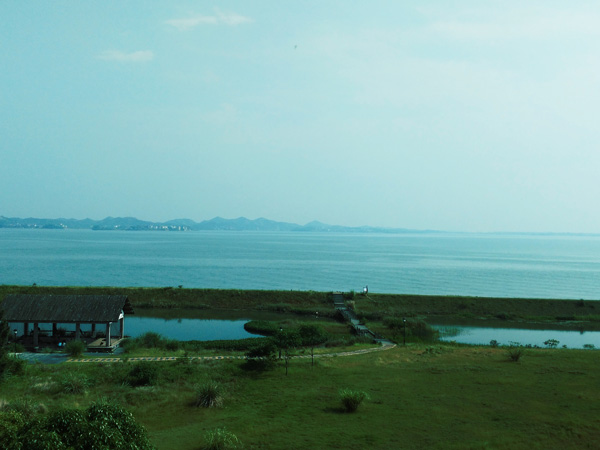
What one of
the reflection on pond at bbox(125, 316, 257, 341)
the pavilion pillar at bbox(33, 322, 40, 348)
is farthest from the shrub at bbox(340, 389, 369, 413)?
the pavilion pillar at bbox(33, 322, 40, 348)

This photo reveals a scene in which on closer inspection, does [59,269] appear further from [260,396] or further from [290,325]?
[260,396]

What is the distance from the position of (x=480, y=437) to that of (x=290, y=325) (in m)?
30.2

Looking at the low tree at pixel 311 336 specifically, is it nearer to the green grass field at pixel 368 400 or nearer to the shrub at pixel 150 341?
the green grass field at pixel 368 400

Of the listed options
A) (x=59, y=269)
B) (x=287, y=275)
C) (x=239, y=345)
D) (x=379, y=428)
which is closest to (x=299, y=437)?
(x=379, y=428)

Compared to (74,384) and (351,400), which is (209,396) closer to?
(351,400)

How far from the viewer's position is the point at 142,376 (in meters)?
24.2

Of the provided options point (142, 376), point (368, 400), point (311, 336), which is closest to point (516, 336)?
point (311, 336)

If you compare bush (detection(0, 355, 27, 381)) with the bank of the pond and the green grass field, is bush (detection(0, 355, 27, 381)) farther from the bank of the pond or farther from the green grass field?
the bank of the pond

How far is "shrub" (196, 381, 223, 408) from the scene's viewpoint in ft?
70.0

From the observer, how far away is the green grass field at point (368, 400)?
57.4 feet

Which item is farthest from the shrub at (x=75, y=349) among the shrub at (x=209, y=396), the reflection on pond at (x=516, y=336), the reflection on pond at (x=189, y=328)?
the reflection on pond at (x=516, y=336)

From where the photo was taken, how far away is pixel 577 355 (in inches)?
1273

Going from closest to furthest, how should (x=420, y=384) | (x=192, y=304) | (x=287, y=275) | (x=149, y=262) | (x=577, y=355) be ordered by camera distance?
(x=420, y=384), (x=577, y=355), (x=192, y=304), (x=287, y=275), (x=149, y=262)

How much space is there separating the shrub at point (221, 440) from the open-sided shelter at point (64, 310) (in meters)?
20.7
